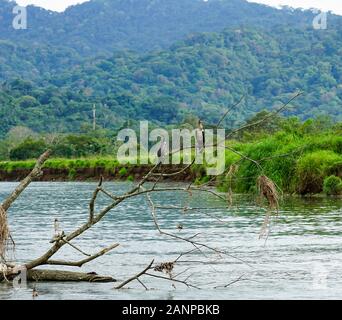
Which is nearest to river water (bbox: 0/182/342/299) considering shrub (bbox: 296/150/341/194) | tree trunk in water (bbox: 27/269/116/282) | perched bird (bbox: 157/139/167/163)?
tree trunk in water (bbox: 27/269/116/282)

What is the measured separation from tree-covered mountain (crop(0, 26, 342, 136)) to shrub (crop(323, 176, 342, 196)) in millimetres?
70422

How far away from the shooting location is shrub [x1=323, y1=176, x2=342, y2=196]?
106ft

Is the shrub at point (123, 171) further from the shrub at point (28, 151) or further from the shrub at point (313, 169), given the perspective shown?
the shrub at point (313, 169)

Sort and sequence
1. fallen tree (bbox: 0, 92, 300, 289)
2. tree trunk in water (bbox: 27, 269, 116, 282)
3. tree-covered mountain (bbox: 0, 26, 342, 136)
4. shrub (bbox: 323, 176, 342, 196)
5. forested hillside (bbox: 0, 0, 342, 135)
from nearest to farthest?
fallen tree (bbox: 0, 92, 300, 289)
tree trunk in water (bbox: 27, 269, 116, 282)
shrub (bbox: 323, 176, 342, 196)
forested hillside (bbox: 0, 0, 342, 135)
tree-covered mountain (bbox: 0, 26, 342, 136)

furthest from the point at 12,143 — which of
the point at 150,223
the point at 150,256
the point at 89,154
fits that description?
the point at 150,256

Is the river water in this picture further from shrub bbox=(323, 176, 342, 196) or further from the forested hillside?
the forested hillside

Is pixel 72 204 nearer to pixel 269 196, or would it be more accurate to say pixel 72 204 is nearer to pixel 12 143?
pixel 269 196

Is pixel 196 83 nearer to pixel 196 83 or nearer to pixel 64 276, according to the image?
pixel 196 83

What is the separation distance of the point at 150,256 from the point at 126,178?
127 ft

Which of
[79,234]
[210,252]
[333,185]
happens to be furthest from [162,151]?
[333,185]

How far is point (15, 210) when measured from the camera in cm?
3225

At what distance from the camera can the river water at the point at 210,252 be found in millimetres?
13852

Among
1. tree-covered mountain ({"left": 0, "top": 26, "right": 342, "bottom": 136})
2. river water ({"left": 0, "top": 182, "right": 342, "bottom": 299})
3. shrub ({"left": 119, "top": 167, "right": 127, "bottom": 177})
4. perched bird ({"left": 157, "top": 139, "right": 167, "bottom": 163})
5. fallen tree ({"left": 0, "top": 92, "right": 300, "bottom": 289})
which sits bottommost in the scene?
shrub ({"left": 119, "top": 167, "right": 127, "bottom": 177})

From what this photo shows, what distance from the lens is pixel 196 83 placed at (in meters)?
152
